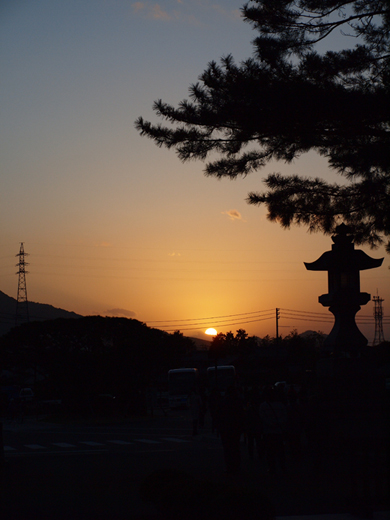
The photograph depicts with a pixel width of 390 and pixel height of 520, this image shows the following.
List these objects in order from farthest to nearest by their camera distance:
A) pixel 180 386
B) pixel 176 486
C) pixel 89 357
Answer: pixel 180 386, pixel 89 357, pixel 176 486

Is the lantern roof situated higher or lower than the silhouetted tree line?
higher

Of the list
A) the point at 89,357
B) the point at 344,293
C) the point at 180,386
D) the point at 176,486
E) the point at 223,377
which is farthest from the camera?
the point at 223,377

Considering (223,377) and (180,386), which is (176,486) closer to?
(180,386)

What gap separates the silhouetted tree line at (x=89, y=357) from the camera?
41875mm

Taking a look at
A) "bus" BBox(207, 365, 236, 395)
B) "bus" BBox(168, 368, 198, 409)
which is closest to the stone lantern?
"bus" BBox(168, 368, 198, 409)

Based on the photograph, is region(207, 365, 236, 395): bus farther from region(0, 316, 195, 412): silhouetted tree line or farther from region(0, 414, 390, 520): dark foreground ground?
region(0, 414, 390, 520): dark foreground ground

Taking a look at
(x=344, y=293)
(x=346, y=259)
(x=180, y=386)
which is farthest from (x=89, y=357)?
(x=346, y=259)

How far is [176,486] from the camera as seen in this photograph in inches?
253

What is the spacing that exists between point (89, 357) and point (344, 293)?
1105 inches

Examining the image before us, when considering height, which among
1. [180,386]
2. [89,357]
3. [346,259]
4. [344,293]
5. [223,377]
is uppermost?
[346,259]

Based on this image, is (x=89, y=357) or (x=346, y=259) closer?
(x=346, y=259)

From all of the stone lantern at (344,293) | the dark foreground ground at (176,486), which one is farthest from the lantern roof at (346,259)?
the dark foreground ground at (176,486)

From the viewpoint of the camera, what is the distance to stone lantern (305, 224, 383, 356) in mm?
18125

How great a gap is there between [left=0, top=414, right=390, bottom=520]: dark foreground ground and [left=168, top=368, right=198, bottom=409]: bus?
1301 inches
